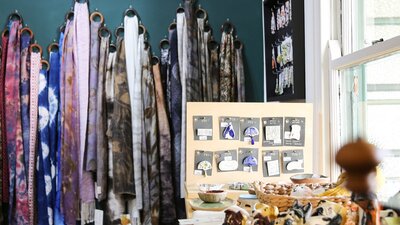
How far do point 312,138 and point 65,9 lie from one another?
5.53 ft

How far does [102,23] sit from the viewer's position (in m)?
2.70

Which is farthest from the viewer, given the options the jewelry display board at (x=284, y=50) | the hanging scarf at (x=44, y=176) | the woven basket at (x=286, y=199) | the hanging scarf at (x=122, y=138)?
the hanging scarf at (x=44, y=176)

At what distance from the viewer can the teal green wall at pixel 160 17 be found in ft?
8.89

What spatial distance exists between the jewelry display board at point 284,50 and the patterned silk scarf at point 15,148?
145 centimetres

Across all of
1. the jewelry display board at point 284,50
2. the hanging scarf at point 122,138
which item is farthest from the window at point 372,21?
the hanging scarf at point 122,138

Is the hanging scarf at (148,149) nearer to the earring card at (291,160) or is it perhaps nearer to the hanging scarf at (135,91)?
the hanging scarf at (135,91)

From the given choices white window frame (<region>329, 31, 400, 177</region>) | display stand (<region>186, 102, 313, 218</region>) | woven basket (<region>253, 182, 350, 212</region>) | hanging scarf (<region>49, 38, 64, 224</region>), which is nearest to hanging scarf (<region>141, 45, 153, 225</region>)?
hanging scarf (<region>49, 38, 64, 224</region>)

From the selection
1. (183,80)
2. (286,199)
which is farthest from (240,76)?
(286,199)

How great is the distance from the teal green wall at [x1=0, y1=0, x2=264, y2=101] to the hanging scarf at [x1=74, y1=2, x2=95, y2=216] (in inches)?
7.4

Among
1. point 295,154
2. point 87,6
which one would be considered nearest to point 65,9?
point 87,6

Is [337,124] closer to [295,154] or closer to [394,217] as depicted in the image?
[295,154]

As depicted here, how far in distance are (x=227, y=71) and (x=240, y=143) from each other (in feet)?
2.76

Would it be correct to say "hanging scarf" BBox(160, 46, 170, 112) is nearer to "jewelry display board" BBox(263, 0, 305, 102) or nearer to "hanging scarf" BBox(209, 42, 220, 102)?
"hanging scarf" BBox(209, 42, 220, 102)

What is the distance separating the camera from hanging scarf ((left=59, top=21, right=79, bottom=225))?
2520mm
